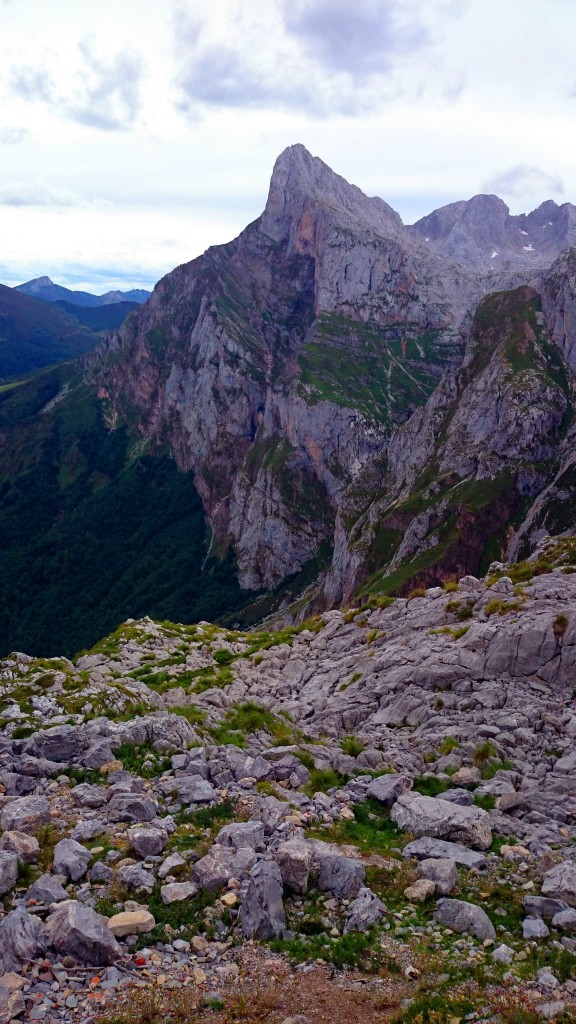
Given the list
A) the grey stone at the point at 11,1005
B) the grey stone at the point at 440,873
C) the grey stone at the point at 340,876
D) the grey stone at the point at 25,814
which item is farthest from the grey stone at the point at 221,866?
the grey stone at the point at 25,814

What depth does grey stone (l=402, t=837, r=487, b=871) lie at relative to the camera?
14.0 m

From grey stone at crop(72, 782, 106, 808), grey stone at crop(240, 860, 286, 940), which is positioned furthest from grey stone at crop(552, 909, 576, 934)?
grey stone at crop(72, 782, 106, 808)

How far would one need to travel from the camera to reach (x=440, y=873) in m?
13.5

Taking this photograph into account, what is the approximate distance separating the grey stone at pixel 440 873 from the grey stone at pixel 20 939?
772 centimetres

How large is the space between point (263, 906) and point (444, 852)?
15.8 feet

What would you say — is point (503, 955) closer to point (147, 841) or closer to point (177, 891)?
point (177, 891)

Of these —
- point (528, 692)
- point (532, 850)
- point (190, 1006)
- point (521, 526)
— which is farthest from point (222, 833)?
point (521, 526)

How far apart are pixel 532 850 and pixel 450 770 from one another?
4.24 metres

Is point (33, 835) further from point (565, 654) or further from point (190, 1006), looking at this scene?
point (565, 654)

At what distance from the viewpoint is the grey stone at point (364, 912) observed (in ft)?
39.5

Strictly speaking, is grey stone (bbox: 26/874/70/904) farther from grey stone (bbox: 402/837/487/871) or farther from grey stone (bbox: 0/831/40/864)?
grey stone (bbox: 402/837/487/871)

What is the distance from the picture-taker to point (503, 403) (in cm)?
17525

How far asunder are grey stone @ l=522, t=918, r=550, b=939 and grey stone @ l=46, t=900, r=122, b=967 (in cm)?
745

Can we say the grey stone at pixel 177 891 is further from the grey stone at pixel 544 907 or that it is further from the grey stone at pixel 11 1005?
the grey stone at pixel 544 907
